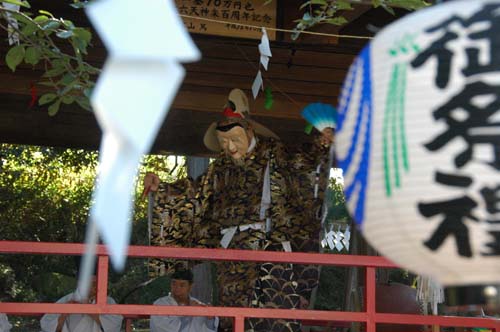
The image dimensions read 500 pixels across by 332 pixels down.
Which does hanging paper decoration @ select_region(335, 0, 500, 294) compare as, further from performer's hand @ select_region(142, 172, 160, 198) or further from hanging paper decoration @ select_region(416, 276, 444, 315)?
performer's hand @ select_region(142, 172, 160, 198)

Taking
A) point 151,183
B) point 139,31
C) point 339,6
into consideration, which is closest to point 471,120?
point 139,31

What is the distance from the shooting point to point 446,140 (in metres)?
1.84

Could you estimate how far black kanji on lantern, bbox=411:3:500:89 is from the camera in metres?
1.85

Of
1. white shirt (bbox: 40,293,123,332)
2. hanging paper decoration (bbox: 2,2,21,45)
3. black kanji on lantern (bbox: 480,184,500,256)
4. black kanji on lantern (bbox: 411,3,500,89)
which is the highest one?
hanging paper decoration (bbox: 2,2,21,45)

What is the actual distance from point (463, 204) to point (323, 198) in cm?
312

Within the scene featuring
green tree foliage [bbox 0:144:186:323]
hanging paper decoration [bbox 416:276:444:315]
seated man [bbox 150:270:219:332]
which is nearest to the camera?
hanging paper decoration [bbox 416:276:444:315]

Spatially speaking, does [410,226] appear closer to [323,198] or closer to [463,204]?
[463,204]

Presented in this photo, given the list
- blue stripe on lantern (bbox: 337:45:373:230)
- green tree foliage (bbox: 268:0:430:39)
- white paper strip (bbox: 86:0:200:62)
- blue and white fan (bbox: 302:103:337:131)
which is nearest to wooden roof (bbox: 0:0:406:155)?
blue and white fan (bbox: 302:103:337:131)

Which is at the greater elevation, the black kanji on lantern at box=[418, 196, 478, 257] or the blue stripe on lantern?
the blue stripe on lantern

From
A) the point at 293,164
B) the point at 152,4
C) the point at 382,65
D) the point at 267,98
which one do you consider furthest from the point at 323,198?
the point at 152,4

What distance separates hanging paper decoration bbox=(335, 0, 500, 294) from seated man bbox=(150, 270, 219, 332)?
3.98 m

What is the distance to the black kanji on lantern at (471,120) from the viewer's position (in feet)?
5.99

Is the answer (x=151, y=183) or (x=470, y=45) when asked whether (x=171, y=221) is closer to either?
(x=151, y=183)

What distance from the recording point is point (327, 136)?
4.64 metres
